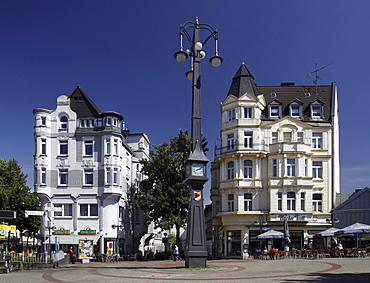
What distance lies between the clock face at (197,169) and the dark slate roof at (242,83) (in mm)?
27165

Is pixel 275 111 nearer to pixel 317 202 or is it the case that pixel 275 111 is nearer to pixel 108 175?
pixel 317 202

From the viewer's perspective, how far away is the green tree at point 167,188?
49.8 meters

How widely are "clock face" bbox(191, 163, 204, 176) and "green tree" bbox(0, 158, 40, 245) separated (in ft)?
109

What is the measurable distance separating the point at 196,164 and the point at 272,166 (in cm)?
2592

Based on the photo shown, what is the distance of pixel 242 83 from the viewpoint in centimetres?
5244

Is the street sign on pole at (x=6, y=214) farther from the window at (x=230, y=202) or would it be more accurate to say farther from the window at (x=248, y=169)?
the window at (x=248, y=169)

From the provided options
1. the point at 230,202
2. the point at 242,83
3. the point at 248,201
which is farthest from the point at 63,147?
the point at 248,201

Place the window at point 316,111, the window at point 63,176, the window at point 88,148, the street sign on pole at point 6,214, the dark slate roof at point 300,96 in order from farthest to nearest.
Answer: the window at point 88,148, the window at point 63,176, the dark slate roof at point 300,96, the window at point 316,111, the street sign on pole at point 6,214

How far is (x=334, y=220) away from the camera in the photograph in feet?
156

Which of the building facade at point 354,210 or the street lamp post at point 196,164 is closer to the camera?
the street lamp post at point 196,164

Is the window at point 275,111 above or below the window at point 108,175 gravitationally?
above

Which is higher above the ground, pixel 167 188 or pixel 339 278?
pixel 167 188

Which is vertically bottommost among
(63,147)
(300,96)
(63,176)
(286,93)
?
(63,176)

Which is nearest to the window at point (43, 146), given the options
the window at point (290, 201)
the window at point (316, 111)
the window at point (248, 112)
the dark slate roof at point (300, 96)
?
the window at point (248, 112)
